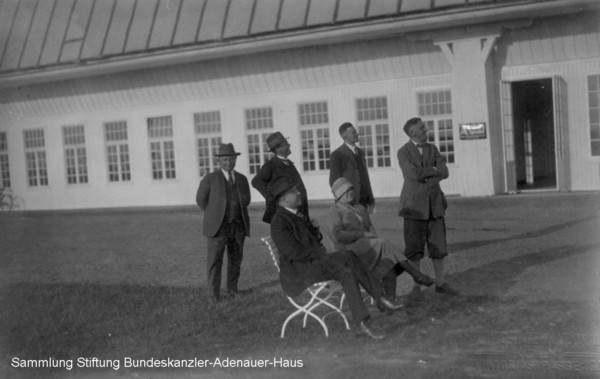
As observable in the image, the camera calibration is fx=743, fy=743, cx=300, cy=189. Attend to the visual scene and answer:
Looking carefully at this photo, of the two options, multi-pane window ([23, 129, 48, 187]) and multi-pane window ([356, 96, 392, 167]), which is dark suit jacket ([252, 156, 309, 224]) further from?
multi-pane window ([23, 129, 48, 187])

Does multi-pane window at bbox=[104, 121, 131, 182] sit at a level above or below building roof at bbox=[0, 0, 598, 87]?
below

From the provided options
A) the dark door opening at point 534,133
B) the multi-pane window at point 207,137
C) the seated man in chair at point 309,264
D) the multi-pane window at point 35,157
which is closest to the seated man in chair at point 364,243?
the seated man in chair at point 309,264

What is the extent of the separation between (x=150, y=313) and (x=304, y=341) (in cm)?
221

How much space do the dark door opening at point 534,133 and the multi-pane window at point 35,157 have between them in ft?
52.7

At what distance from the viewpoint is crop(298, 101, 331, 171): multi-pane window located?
2123 centimetres

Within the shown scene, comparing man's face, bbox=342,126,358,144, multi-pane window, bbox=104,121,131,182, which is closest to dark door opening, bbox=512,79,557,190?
multi-pane window, bbox=104,121,131,182

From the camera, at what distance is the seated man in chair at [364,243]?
716 centimetres

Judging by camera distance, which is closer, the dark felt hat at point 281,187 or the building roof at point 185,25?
the dark felt hat at point 281,187

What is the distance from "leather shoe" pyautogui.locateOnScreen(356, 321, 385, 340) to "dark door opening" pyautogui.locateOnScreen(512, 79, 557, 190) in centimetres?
1601

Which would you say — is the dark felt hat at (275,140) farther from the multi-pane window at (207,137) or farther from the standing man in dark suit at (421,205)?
the multi-pane window at (207,137)

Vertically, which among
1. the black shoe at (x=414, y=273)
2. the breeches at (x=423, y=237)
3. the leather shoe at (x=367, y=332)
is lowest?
the leather shoe at (x=367, y=332)

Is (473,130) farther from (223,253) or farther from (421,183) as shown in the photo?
(223,253)

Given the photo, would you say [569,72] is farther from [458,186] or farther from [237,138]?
[237,138]

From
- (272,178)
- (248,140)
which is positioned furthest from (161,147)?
(272,178)
